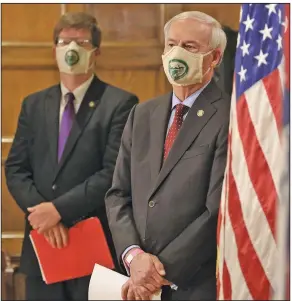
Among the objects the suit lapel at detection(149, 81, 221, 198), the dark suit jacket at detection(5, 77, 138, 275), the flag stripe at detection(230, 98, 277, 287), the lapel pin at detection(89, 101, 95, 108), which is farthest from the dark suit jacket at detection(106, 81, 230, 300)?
the lapel pin at detection(89, 101, 95, 108)

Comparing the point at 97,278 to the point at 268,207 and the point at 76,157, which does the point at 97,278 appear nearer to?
the point at 76,157

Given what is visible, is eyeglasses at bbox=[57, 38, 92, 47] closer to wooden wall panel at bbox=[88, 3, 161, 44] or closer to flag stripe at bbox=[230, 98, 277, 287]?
wooden wall panel at bbox=[88, 3, 161, 44]

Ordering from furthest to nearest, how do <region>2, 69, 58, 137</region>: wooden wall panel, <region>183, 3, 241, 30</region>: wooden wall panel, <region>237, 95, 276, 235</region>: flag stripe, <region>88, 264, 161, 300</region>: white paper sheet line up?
<region>2, 69, 58, 137</region>: wooden wall panel → <region>183, 3, 241, 30</region>: wooden wall panel → <region>88, 264, 161, 300</region>: white paper sheet → <region>237, 95, 276, 235</region>: flag stripe

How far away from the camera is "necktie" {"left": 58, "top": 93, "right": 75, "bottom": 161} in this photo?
2559 mm

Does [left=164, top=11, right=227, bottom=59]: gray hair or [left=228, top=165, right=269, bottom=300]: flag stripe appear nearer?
[left=228, top=165, right=269, bottom=300]: flag stripe

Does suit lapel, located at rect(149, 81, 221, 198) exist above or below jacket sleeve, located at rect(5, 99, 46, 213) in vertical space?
above

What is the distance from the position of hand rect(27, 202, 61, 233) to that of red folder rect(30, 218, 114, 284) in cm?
3


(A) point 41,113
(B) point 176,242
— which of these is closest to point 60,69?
(A) point 41,113

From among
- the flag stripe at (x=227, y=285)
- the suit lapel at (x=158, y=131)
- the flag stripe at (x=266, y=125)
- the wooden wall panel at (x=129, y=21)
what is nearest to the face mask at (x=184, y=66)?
the suit lapel at (x=158, y=131)

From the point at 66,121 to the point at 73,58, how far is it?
232mm

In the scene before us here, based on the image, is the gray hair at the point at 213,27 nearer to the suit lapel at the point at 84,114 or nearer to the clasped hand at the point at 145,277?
the suit lapel at the point at 84,114

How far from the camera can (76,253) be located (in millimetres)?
2520

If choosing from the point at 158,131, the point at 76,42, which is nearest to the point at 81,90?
the point at 76,42

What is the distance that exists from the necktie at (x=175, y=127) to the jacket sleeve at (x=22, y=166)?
611 millimetres
